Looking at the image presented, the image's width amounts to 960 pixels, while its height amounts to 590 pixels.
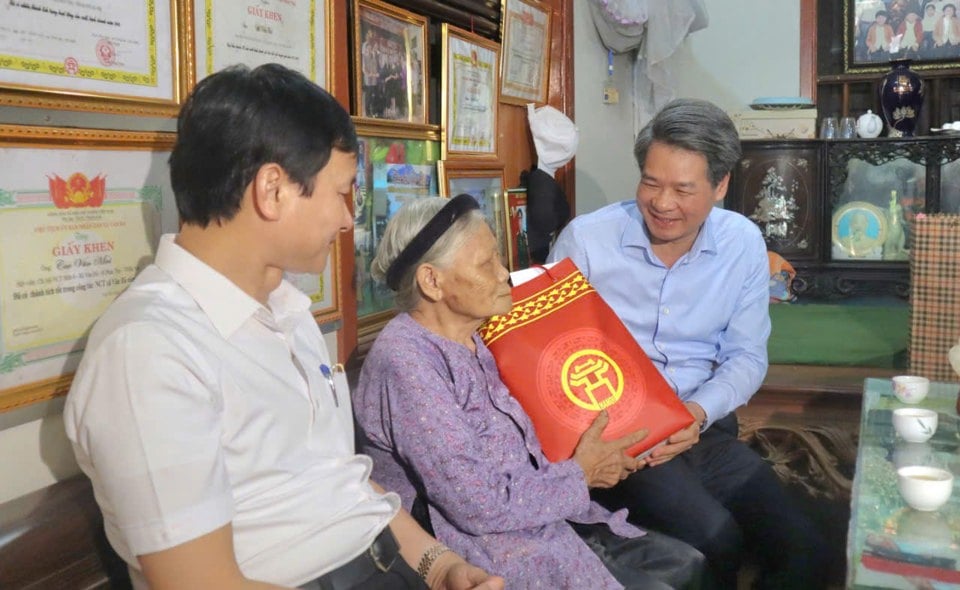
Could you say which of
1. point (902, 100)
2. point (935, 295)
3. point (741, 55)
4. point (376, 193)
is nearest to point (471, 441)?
point (376, 193)

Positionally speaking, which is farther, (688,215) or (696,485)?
(688,215)

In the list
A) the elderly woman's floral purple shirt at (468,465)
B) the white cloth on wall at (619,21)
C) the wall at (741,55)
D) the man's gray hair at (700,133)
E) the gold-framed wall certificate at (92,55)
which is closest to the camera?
the gold-framed wall certificate at (92,55)

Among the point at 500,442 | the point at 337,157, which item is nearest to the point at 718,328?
the point at 500,442

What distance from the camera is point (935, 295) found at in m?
2.94

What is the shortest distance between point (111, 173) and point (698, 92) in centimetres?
503

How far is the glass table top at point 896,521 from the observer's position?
129cm

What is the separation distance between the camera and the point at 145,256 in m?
1.59

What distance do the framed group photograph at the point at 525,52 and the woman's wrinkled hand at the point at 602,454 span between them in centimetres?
174

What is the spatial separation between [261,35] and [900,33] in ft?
16.6

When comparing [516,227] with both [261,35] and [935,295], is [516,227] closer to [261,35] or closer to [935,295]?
[935,295]

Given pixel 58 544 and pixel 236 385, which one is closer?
pixel 236 385

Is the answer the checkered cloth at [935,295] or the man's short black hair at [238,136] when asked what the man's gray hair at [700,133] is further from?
the man's short black hair at [238,136]

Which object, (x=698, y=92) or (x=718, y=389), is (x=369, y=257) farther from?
(x=698, y=92)

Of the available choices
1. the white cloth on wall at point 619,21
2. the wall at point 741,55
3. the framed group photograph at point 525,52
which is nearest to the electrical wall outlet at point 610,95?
the white cloth on wall at point 619,21
